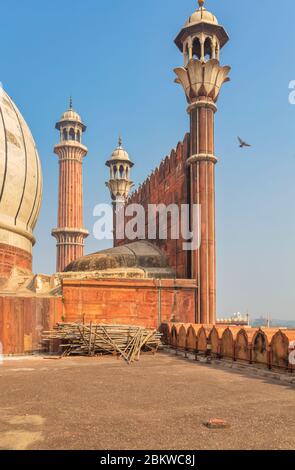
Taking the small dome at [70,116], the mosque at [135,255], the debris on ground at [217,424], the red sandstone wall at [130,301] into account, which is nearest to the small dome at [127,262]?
the mosque at [135,255]

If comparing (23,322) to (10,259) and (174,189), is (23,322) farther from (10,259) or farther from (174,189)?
(174,189)

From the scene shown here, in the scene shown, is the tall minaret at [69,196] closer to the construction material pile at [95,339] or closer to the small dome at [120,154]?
the small dome at [120,154]

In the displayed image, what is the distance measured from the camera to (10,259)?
1013 inches

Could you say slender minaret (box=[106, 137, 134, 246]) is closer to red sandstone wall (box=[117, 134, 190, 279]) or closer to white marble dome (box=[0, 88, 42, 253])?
red sandstone wall (box=[117, 134, 190, 279])

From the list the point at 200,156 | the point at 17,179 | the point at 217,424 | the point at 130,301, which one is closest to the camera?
the point at 217,424

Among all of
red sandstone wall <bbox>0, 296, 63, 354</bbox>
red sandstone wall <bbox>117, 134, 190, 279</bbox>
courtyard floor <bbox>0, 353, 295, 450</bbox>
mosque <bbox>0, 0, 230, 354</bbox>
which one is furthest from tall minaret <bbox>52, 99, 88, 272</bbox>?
courtyard floor <bbox>0, 353, 295, 450</bbox>

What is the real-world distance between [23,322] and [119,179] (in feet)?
117

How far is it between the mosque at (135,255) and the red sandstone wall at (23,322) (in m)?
0.04

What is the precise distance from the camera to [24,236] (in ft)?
89.9

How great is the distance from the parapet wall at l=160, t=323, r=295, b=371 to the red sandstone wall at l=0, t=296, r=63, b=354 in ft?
20.6

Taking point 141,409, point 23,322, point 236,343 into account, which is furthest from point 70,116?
point 141,409

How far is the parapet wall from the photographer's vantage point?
47.5ft

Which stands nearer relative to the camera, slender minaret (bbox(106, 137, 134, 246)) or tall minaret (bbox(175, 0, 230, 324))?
tall minaret (bbox(175, 0, 230, 324))
